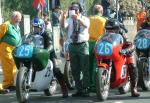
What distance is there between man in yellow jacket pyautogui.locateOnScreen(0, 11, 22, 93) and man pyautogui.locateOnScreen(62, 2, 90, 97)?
5.47 ft

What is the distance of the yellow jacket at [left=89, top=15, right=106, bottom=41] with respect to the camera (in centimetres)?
1208

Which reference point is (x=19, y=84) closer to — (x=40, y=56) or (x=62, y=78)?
(x=40, y=56)

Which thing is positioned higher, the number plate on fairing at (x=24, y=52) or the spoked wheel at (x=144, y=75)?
the number plate on fairing at (x=24, y=52)

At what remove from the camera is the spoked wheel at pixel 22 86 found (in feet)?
33.9

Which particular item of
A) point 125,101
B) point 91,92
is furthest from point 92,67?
point 125,101

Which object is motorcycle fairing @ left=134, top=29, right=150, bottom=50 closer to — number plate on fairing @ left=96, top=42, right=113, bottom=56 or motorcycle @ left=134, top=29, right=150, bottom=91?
motorcycle @ left=134, top=29, right=150, bottom=91

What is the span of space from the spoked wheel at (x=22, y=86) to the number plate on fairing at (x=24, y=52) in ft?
0.81

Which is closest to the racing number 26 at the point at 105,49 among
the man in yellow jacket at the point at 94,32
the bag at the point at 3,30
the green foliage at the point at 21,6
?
the man in yellow jacket at the point at 94,32

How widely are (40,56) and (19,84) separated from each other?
0.77 m

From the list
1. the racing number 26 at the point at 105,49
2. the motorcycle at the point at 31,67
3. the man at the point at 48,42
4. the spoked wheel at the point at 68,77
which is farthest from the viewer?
the spoked wheel at the point at 68,77

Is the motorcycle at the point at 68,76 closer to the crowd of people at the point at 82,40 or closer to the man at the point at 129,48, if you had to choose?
the crowd of people at the point at 82,40

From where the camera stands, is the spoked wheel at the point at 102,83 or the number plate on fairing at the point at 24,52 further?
the number plate on fairing at the point at 24,52

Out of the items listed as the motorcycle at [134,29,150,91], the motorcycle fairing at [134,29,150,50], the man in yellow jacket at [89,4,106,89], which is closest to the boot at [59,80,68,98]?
the man in yellow jacket at [89,4,106,89]

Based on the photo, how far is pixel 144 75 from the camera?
12.3 metres
